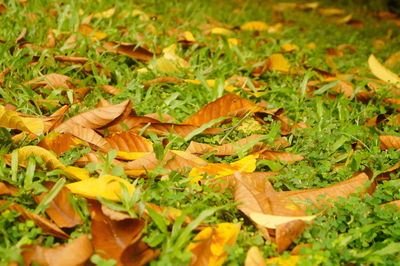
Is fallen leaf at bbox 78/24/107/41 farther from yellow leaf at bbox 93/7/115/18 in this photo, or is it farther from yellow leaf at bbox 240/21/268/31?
yellow leaf at bbox 240/21/268/31

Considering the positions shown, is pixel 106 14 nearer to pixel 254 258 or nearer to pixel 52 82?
pixel 52 82

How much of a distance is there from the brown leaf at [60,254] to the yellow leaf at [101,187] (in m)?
0.19

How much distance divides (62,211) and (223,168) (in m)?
0.56

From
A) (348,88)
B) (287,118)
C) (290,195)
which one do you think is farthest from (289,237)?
(348,88)

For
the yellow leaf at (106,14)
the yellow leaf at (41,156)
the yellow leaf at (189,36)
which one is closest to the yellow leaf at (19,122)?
the yellow leaf at (41,156)

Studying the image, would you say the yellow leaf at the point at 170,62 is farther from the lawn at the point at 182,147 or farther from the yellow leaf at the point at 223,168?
the yellow leaf at the point at 223,168

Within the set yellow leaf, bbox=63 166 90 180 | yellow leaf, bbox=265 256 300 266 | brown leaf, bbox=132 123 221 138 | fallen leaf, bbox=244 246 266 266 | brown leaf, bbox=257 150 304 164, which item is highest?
yellow leaf, bbox=63 166 90 180

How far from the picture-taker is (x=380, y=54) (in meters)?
3.44

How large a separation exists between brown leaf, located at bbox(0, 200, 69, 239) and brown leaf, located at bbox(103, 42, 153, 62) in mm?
1400

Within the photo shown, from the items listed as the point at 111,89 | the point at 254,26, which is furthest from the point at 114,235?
the point at 254,26

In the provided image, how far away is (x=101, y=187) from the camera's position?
1358 mm

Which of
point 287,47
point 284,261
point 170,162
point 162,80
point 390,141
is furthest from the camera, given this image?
point 287,47

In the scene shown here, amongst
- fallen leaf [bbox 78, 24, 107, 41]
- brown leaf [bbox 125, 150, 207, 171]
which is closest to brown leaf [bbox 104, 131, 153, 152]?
brown leaf [bbox 125, 150, 207, 171]

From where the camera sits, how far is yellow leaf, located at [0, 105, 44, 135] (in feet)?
5.16
